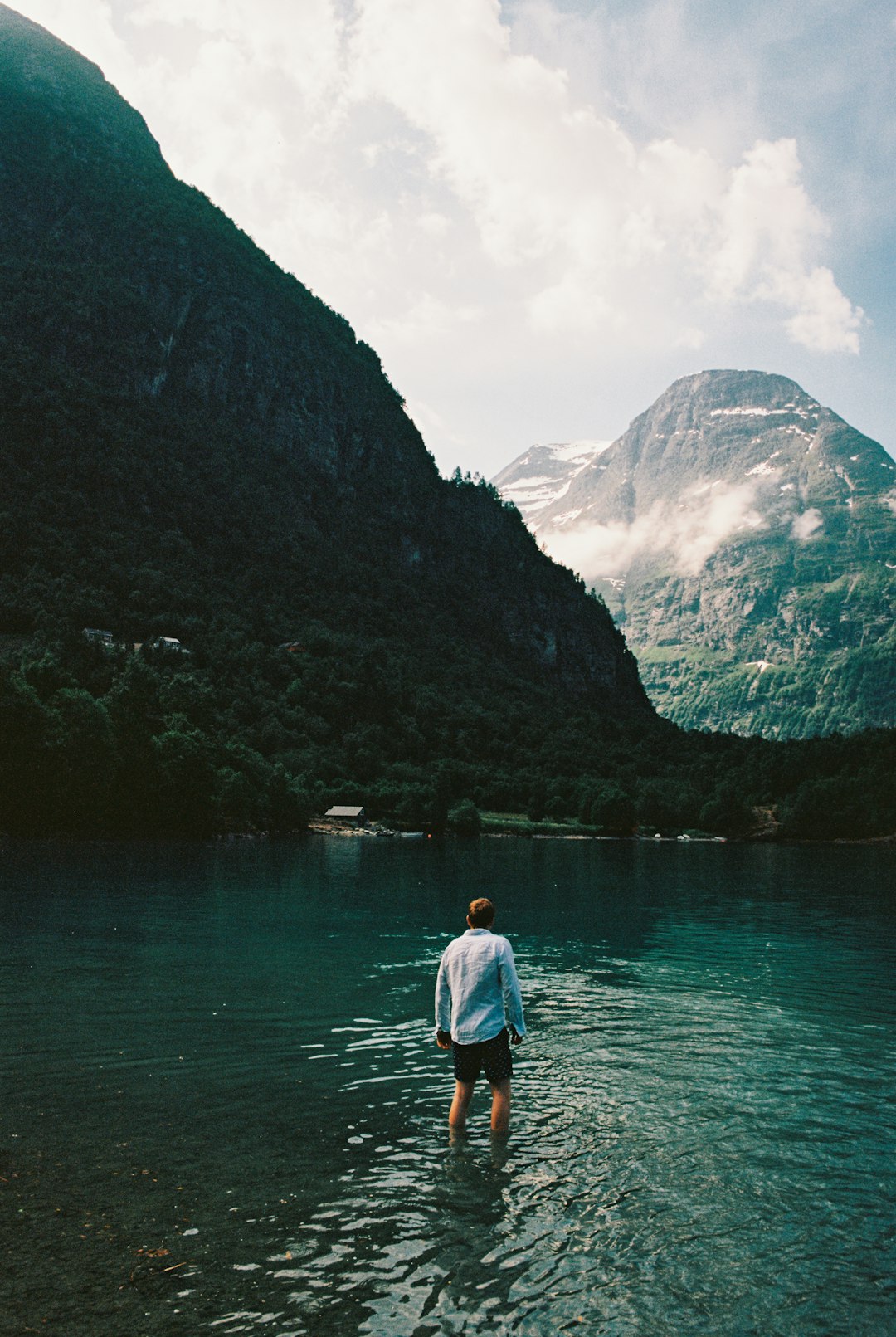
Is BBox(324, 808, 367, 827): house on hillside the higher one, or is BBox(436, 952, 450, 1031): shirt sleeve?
BBox(436, 952, 450, 1031): shirt sleeve

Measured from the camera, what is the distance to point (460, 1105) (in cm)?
1504

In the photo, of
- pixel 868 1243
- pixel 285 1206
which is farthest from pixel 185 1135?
pixel 868 1243

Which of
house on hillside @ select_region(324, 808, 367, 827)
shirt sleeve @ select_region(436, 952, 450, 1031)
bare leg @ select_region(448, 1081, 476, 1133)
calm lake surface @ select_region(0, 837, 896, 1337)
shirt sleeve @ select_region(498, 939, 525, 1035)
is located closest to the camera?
calm lake surface @ select_region(0, 837, 896, 1337)

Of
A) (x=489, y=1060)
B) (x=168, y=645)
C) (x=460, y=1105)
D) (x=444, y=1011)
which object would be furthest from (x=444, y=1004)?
(x=168, y=645)

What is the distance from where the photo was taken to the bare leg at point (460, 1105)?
590 inches

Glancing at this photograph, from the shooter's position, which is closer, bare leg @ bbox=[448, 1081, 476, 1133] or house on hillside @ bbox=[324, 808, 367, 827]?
bare leg @ bbox=[448, 1081, 476, 1133]

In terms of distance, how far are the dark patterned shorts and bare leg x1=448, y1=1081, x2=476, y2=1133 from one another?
0.22 m

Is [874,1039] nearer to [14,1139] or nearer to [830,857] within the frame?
[14,1139]

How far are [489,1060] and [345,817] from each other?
165808mm

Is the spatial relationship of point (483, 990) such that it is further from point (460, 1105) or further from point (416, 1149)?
point (416, 1149)

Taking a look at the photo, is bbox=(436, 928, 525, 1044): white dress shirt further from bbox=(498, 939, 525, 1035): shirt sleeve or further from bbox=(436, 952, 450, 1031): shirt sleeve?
bbox=(436, 952, 450, 1031): shirt sleeve

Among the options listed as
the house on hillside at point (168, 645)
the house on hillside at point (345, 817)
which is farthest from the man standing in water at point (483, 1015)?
the house on hillside at point (168, 645)

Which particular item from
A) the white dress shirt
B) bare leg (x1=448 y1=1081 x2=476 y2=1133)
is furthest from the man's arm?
bare leg (x1=448 y1=1081 x2=476 y2=1133)

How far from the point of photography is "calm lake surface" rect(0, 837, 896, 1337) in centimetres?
987
